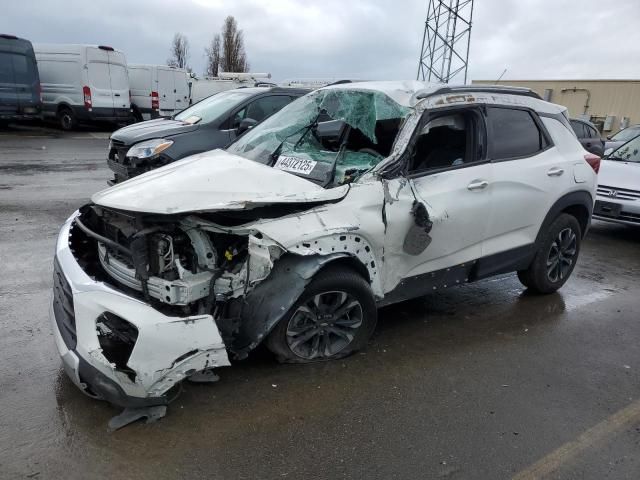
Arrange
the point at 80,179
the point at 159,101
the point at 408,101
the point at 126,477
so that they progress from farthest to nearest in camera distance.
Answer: the point at 159,101, the point at 80,179, the point at 408,101, the point at 126,477

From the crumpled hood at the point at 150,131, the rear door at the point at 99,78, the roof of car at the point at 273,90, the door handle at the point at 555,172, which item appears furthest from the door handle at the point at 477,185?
the rear door at the point at 99,78

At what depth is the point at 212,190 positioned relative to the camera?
328 cm

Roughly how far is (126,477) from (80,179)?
8812 millimetres

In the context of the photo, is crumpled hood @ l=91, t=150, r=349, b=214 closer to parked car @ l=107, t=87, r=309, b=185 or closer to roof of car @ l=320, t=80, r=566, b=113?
roof of car @ l=320, t=80, r=566, b=113

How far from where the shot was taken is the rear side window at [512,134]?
4.34 meters

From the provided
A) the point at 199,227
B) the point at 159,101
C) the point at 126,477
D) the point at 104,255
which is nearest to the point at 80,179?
the point at 104,255

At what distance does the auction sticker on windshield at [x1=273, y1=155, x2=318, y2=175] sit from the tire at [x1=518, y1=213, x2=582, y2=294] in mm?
2398

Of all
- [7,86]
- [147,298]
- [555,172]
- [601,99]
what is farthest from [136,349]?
[601,99]

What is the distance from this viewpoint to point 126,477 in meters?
2.48

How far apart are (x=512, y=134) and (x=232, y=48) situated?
173 ft

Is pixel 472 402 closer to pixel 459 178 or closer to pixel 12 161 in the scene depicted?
pixel 459 178

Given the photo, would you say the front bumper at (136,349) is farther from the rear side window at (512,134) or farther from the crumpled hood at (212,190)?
the rear side window at (512,134)

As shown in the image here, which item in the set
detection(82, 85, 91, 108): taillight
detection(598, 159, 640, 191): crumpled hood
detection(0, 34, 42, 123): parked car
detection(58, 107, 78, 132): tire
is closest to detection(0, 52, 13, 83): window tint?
detection(0, 34, 42, 123): parked car

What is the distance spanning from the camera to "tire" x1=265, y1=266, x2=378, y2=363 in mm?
3314
